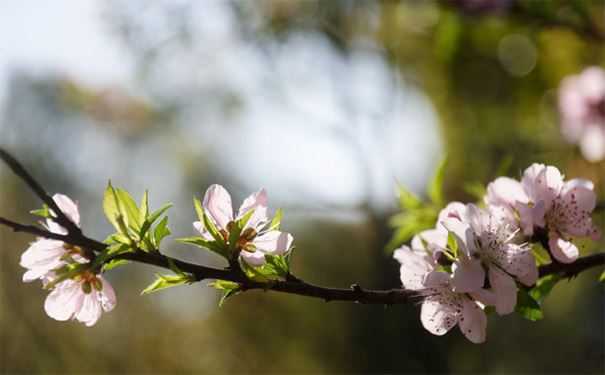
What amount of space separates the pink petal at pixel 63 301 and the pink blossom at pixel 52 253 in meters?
0.04

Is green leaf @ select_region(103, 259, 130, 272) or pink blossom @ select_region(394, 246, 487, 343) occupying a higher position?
green leaf @ select_region(103, 259, 130, 272)

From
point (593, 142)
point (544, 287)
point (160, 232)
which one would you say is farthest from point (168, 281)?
point (593, 142)

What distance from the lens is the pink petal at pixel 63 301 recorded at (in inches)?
34.8

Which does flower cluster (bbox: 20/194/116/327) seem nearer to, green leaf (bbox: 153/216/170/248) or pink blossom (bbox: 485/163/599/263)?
green leaf (bbox: 153/216/170/248)

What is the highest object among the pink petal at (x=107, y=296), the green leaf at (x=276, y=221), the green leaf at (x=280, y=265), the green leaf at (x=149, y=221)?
the green leaf at (x=149, y=221)

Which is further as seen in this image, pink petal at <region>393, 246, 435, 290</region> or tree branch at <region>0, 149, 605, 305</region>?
pink petal at <region>393, 246, 435, 290</region>

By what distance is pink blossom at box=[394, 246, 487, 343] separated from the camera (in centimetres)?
83

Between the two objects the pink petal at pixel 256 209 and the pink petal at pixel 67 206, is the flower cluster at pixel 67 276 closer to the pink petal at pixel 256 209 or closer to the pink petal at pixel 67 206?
the pink petal at pixel 67 206

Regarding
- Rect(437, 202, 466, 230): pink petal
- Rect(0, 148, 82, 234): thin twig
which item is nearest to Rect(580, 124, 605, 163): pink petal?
Rect(437, 202, 466, 230): pink petal

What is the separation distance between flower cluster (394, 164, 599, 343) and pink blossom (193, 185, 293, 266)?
0.17m

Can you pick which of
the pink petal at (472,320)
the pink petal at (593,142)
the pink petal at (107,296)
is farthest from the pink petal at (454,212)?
the pink petal at (593,142)

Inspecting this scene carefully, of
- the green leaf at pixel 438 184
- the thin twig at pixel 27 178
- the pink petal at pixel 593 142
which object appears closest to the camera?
the thin twig at pixel 27 178

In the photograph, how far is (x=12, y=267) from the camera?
464cm

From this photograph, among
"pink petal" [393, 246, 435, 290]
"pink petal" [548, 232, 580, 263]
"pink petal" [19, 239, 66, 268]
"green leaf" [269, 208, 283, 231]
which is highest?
"green leaf" [269, 208, 283, 231]
